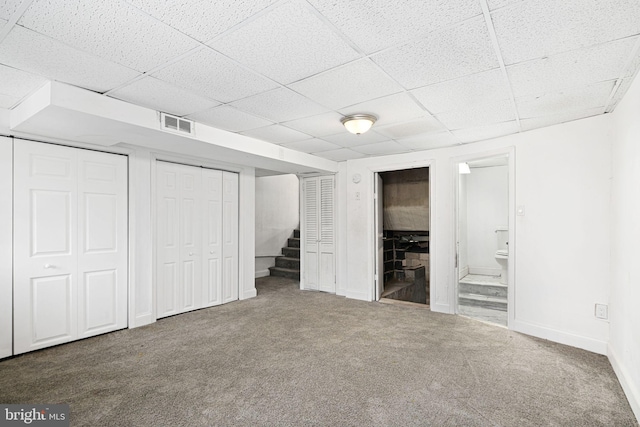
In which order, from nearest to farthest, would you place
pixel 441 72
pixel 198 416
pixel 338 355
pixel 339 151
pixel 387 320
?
pixel 198 416, pixel 441 72, pixel 338 355, pixel 387 320, pixel 339 151

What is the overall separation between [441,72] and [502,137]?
213cm

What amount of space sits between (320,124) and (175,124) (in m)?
1.43

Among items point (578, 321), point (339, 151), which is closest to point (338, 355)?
point (578, 321)

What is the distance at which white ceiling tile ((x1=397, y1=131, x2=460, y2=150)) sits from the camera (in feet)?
12.9

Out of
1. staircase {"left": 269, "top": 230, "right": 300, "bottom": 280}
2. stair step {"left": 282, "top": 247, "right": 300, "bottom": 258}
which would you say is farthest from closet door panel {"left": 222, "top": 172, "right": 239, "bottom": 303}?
stair step {"left": 282, "top": 247, "right": 300, "bottom": 258}

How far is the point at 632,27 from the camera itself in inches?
68.8

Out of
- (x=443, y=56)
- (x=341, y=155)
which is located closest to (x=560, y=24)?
(x=443, y=56)

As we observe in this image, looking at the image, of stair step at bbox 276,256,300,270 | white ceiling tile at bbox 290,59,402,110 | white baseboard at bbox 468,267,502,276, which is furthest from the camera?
stair step at bbox 276,256,300,270

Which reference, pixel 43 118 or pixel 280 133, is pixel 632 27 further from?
pixel 43 118

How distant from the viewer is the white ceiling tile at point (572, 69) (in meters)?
1.99

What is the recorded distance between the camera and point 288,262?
24.1 ft

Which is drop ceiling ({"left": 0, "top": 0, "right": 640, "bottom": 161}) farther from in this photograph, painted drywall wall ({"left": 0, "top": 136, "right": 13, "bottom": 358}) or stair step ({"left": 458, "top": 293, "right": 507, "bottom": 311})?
stair step ({"left": 458, "top": 293, "right": 507, "bottom": 311})

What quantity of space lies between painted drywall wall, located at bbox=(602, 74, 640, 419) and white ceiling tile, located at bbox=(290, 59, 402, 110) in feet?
5.72

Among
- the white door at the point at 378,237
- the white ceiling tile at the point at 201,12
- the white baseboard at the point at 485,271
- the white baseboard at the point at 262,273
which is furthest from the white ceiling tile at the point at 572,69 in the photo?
the white baseboard at the point at 262,273
